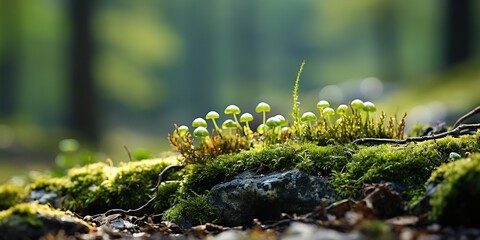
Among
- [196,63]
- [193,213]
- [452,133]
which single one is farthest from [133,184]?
[196,63]

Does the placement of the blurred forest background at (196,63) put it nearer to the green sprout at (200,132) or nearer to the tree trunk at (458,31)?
the tree trunk at (458,31)

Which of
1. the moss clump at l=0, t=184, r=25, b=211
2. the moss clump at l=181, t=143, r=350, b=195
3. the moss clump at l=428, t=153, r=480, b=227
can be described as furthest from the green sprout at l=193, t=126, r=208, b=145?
the moss clump at l=0, t=184, r=25, b=211

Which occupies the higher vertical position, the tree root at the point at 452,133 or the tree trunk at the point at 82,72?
the tree trunk at the point at 82,72

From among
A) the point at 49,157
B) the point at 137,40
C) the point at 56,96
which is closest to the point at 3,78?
the point at 56,96

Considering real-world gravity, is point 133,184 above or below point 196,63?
below

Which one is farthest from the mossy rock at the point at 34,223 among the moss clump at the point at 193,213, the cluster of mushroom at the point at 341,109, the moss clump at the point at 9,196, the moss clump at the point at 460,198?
the moss clump at the point at 460,198

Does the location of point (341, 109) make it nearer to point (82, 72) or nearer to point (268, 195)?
point (268, 195)

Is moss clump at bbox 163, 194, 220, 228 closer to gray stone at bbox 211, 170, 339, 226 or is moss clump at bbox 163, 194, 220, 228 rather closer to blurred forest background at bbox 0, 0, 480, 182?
gray stone at bbox 211, 170, 339, 226
